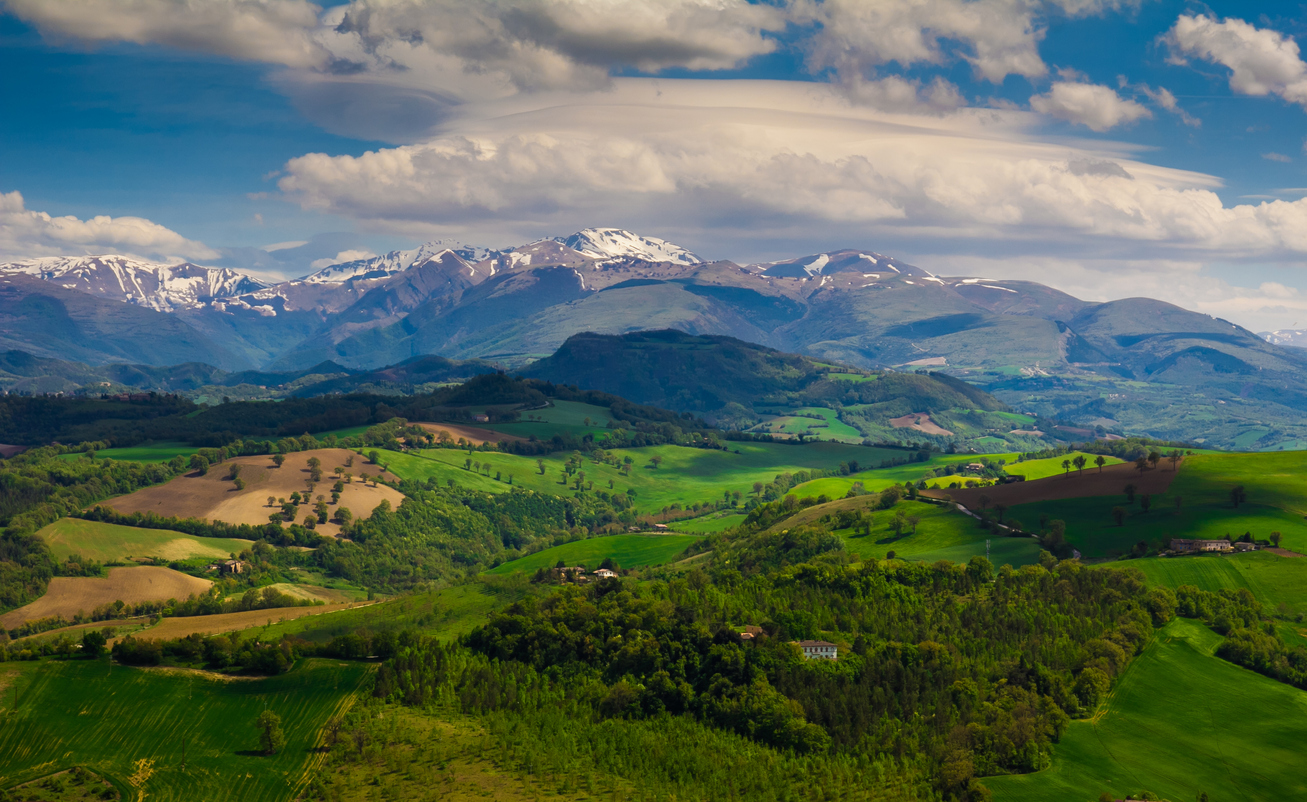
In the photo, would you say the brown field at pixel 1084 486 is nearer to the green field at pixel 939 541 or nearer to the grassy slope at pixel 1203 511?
the grassy slope at pixel 1203 511

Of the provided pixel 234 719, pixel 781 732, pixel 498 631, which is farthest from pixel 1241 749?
pixel 234 719

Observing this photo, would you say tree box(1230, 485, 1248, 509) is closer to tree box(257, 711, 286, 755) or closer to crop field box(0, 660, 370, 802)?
crop field box(0, 660, 370, 802)

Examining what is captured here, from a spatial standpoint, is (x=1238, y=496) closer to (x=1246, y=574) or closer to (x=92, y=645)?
(x=1246, y=574)

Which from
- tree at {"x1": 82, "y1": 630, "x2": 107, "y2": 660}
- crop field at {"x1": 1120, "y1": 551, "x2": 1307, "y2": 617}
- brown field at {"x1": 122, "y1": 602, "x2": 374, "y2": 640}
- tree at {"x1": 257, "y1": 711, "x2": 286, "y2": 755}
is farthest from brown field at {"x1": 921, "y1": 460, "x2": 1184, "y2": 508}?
tree at {"x1": 82, "y1": 630, "x2": 107, "y2": 660}

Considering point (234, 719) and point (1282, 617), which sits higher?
point (1282, 617)

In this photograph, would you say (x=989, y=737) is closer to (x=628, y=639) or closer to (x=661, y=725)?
(x=661, y=725)

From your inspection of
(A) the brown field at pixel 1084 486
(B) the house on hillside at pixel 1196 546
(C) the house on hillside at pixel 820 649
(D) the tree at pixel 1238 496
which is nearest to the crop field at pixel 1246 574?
(B) the house on hillside at pixel 1196 546

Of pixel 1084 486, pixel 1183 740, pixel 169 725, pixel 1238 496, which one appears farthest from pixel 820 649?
→ pixel 1084 486
